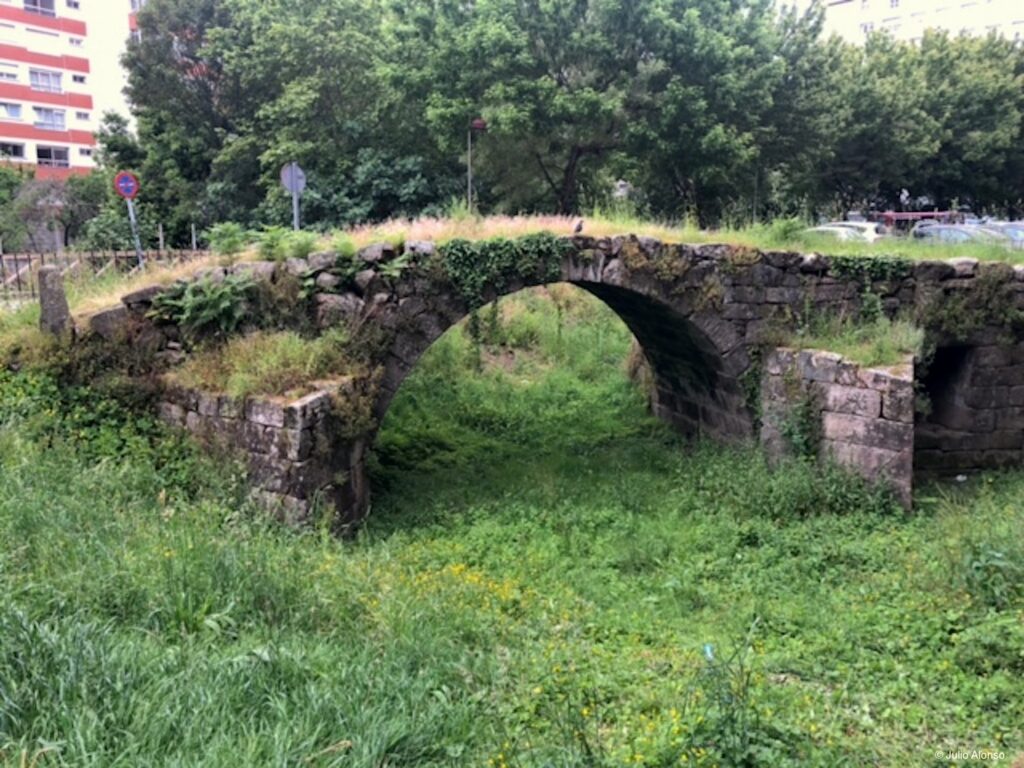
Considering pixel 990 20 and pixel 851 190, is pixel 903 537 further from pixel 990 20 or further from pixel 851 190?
pixel 990 20

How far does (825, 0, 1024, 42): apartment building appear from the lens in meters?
38.1

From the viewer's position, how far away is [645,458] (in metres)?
9.66

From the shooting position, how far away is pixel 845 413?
7773mm

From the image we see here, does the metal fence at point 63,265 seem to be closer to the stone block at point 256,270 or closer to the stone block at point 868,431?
the stone block at point 256,270

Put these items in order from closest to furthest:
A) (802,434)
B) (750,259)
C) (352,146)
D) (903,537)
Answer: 1. (903,537)
2. (802,434)
3. (750,259)
4. (352,146)

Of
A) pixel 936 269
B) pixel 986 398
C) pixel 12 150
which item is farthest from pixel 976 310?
pixel 12 150

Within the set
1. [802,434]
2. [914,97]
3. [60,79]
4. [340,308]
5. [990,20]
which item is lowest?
[802,434]

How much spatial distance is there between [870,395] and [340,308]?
524cm

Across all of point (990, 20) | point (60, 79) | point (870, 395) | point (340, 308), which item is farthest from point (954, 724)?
point (990, 20)

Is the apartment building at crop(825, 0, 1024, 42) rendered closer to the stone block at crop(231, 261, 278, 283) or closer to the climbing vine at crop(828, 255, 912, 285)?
the climbing vine at crop(828, 255, 912, 285)

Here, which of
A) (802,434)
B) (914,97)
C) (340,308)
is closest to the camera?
(340,308)

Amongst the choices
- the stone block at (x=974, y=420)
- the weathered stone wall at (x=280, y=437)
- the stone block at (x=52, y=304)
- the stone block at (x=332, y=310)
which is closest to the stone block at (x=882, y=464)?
the stone block at (x=974, y=420)

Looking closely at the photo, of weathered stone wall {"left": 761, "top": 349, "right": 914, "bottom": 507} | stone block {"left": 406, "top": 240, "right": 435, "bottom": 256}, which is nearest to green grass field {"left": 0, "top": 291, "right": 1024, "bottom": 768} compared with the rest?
weathered stone wall {"left": 761, "top": 349, "right": 914, "bottom": 507}

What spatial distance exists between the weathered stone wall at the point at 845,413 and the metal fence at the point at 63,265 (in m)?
6.45
